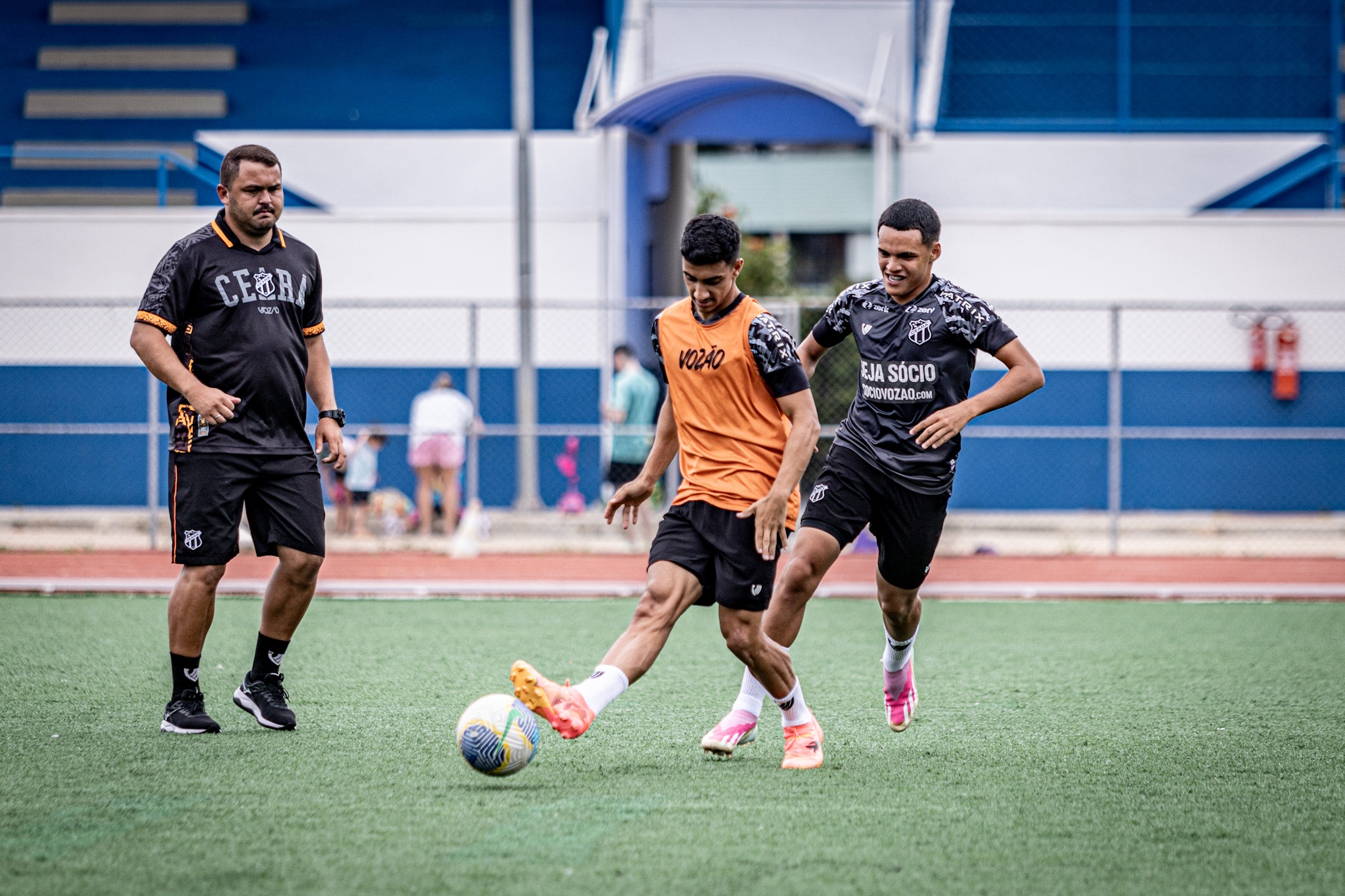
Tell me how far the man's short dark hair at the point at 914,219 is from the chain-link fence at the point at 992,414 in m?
11.4

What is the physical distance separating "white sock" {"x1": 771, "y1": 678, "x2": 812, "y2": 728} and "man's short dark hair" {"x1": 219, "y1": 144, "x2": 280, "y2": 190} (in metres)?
2.74

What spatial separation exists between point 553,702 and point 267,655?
5.59 feet

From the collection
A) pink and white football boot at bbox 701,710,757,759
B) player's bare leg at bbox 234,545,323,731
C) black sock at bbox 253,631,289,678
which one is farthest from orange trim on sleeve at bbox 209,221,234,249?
pink and white football boot at bbox 701,710,757,759

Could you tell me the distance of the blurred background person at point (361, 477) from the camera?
48.7 ft

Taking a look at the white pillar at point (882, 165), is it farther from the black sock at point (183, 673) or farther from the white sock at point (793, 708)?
the black sock at point (183, 673)

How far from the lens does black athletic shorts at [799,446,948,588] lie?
5.46 m

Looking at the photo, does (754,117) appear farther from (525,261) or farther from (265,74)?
(265,74)

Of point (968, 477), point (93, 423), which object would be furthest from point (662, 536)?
point (93, 423)

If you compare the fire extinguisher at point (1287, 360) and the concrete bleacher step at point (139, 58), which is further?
the concrete bleacher step at point (139, 58)

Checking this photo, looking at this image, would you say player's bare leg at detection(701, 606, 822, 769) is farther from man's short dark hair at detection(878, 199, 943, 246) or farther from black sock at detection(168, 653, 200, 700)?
black sock at detection(168, 653, 200, 700)

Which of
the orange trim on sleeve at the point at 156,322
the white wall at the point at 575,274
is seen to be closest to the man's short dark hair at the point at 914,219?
the orange trim on sleeve at the point at 156,322

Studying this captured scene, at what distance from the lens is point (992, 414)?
57.8ft

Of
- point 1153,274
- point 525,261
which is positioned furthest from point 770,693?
point 1153,274

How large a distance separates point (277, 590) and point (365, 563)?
23.5 ft
